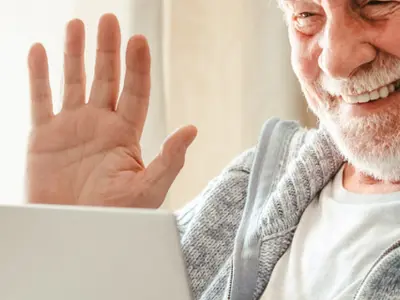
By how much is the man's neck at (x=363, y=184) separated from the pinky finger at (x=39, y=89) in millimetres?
386

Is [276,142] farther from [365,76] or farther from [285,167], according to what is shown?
[365,76]

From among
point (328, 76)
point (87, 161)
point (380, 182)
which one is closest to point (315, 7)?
point (328, 76)

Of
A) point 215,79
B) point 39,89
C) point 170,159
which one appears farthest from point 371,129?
point 215,79

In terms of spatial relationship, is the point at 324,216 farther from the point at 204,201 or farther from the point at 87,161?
the point at 87,161

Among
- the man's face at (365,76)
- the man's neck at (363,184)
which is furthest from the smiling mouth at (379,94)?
the man's neck at (363,184)

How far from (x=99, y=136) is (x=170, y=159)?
10 centimetres

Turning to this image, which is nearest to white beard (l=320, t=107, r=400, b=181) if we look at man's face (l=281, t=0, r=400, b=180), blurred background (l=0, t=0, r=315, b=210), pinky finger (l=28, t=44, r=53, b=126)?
man's face (l=281, t=0, r=400, b=180)

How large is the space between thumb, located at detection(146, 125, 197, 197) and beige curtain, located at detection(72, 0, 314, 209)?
370 millimetres

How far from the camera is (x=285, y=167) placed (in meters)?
0.84

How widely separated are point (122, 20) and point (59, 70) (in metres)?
0.15

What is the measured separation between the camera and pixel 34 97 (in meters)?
0.85

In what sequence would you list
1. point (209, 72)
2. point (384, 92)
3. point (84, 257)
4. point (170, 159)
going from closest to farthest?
point (84, 257)
point (384, 92)
point (170, 159)
point (209, 72)

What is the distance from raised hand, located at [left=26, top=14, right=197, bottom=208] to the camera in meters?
0.83

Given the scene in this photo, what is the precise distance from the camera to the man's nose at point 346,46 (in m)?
0.68
